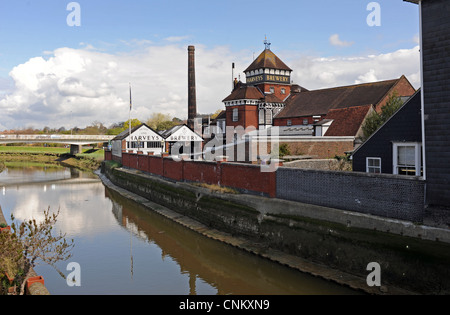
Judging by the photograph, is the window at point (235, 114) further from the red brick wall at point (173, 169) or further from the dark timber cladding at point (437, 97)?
the dark timber cladding at point (437, 97)

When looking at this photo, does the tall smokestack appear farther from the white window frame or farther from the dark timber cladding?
the dark timber cladding

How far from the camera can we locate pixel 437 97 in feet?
37.1

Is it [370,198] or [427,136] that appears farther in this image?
[370,198]

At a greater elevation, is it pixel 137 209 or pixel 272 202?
pixel 272 202

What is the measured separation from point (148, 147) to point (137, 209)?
25.2m

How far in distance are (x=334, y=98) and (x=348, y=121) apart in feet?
31.4

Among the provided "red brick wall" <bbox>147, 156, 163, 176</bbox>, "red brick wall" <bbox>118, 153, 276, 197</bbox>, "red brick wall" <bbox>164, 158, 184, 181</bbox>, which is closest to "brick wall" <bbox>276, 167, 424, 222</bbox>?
"red brick wall" <bbox>118, 153, 276, 197</bbox>

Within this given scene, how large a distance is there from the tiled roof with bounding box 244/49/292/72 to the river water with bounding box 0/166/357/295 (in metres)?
30.9

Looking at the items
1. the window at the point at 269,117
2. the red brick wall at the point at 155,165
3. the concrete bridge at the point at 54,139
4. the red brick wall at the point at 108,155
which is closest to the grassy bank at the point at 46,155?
the concrete bridge at the point at 54,139

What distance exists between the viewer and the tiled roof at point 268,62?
49.5 metres

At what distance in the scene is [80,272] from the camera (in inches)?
535
